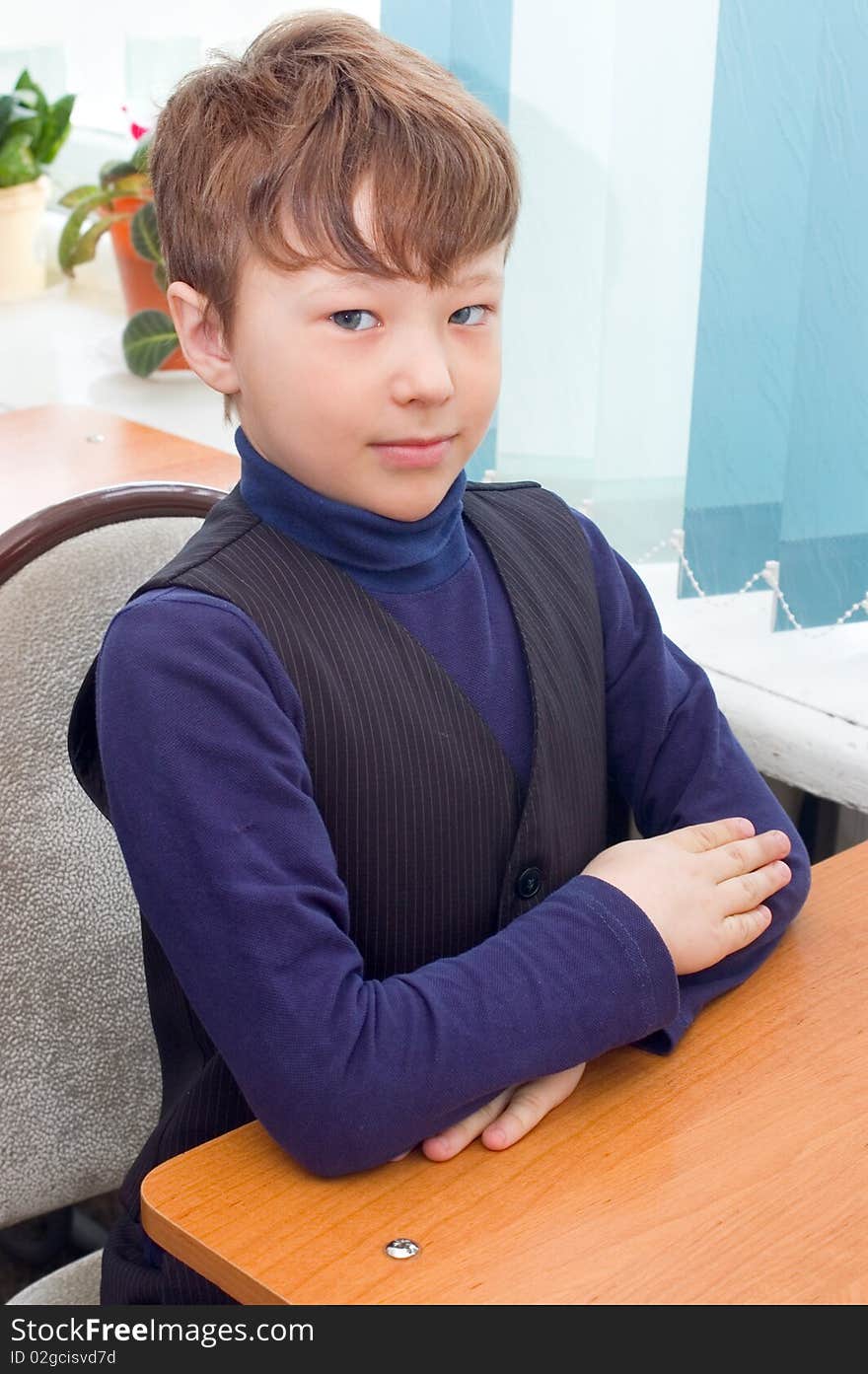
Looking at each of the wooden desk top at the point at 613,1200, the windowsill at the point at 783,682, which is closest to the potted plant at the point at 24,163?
the windowsill at the point at 783,682

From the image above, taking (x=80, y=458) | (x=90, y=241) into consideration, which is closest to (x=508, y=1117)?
(x=80, y=458)

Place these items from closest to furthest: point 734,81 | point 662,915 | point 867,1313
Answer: point 867,1313 → point 662,915 → point 734,81

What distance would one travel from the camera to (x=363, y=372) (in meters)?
0.78

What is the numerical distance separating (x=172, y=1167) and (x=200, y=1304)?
0.49ft

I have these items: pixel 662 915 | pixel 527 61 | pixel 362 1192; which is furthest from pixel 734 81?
pixel 362 1192

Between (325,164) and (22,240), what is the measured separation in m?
1.67

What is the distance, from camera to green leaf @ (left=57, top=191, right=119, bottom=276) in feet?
6.99

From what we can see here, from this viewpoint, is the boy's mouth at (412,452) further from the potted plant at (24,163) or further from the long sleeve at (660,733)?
the potted plant at (24,163)

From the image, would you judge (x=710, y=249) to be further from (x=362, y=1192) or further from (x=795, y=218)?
(x=362, y=1192)

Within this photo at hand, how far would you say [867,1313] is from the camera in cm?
63

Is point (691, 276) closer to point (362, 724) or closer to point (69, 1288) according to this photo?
point (362, 724)

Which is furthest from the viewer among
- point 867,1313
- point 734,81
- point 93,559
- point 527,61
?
point 527,61

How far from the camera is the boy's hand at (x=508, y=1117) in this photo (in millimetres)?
729

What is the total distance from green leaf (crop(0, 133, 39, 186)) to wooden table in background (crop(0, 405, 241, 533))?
72cm
